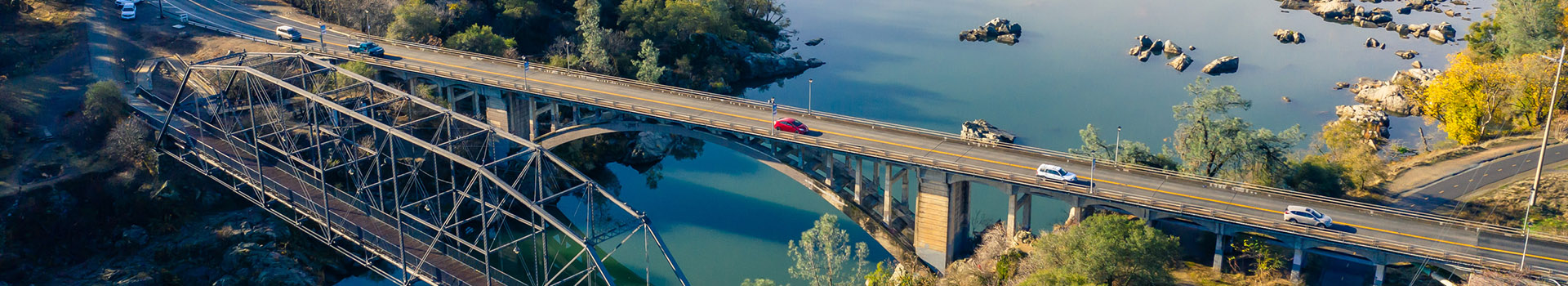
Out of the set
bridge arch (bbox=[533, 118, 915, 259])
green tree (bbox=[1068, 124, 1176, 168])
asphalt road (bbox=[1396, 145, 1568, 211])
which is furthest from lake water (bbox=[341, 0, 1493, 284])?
asphalt road (bbox=[1396, 145, 1568, 211])

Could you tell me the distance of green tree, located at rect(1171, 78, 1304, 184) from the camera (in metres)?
58.6

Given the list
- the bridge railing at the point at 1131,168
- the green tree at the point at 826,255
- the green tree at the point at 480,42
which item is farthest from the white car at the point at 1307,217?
the green tree at the point at 480,42

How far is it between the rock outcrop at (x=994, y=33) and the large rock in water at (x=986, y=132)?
36.1m

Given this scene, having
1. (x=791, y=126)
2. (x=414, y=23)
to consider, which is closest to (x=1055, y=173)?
(x=791, y=126)

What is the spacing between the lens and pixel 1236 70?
105 meters

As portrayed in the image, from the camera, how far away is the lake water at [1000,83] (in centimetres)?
6869

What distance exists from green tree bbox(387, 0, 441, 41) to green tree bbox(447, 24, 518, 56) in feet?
5.13

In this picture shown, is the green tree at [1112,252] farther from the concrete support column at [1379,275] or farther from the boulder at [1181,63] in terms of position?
the boulder at [1181,63]

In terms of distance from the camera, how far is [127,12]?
82688 mm

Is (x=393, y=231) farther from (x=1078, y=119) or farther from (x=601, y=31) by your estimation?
(x=1078, y=119)

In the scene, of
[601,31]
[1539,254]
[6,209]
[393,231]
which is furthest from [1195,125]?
[6,209]

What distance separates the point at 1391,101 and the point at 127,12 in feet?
308

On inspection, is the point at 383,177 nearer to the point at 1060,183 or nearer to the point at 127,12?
the point at 127,12

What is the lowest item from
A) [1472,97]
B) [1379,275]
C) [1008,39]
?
[1379,275]
